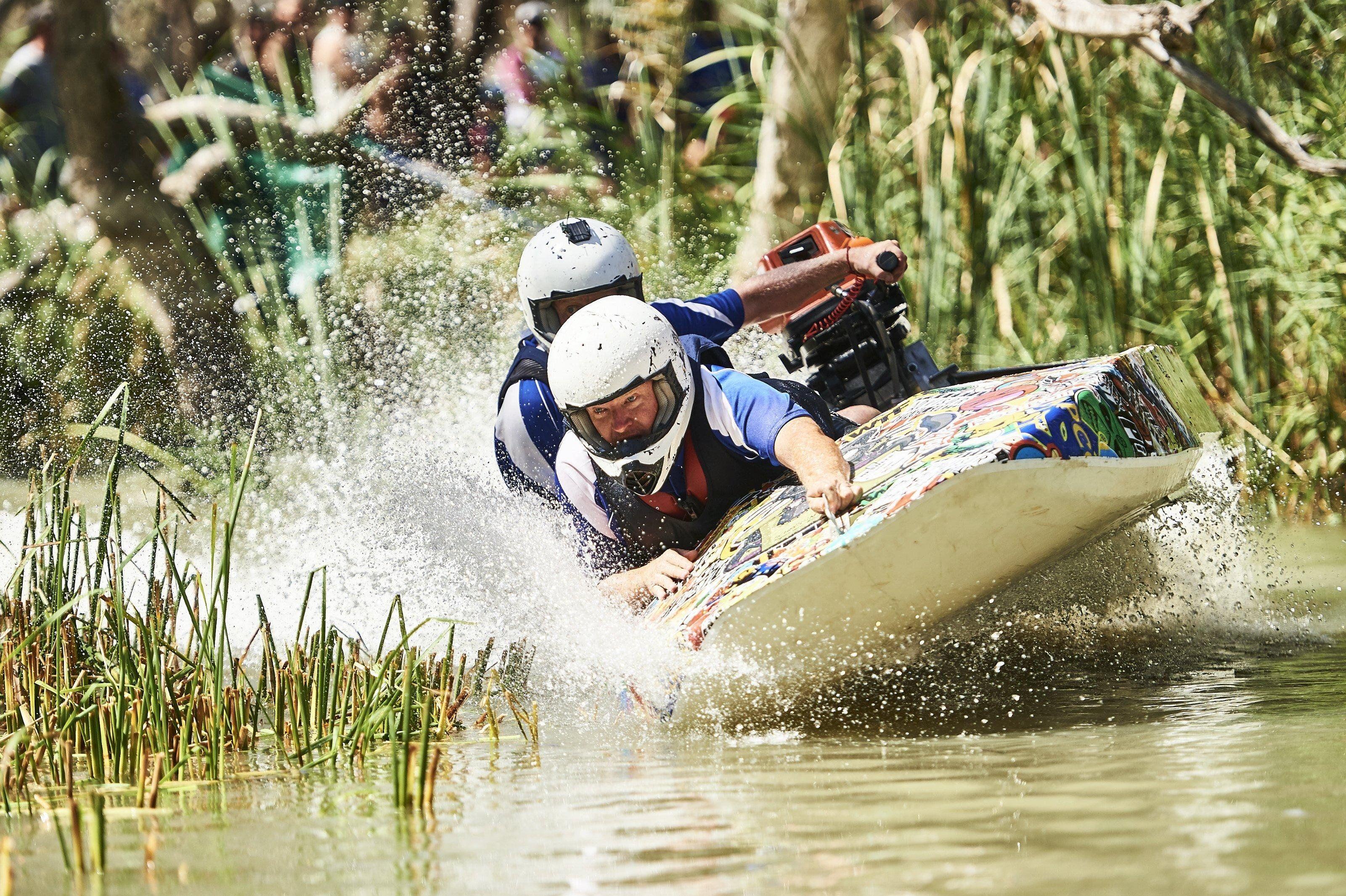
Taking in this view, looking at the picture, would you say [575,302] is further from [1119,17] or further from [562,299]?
[1119,17]

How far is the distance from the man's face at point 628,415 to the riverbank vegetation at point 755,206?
284 cm

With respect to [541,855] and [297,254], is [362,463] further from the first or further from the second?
[541,855]

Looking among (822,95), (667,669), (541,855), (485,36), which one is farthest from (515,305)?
(541,855)

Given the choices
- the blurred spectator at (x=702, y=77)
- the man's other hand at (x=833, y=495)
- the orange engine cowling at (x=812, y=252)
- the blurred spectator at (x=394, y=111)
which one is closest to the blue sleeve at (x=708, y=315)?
the orange engine cowling at (x=812, y=252)

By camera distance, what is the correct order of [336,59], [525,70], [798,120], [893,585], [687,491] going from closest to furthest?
1. [893,585]
2. [687,491]
3. [798,120]
4. [525,70]
5. [336,59]

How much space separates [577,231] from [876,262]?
1.12 meters

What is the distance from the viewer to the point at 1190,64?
5.59m

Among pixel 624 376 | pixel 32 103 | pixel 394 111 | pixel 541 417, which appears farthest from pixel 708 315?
pixel 32 103

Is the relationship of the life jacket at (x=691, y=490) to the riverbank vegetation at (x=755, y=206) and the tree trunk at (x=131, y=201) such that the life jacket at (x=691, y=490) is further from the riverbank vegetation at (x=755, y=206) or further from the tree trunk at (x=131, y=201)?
the tree trunk at (x=131, y=201)

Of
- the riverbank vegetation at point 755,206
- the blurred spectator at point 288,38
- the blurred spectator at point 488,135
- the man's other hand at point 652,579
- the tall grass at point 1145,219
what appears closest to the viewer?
the man's other hand at point 652,579

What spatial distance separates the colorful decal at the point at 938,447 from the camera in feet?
11.7

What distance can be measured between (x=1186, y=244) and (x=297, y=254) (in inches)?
228

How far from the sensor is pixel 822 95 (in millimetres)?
8883

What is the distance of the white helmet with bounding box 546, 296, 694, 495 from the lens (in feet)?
13.3
